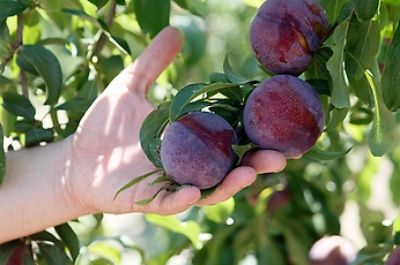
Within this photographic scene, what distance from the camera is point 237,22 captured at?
2494 millimetres

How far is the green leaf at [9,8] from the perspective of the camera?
1.11 metres

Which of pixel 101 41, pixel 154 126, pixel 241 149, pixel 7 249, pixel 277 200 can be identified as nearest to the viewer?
pixel 241 149

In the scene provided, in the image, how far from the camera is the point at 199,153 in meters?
0.87

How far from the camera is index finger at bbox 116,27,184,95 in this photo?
119 cm

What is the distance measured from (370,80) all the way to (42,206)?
1.42ft

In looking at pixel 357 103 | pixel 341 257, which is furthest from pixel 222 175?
pixel 341 257

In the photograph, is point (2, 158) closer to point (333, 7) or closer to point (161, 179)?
point (161, 179)

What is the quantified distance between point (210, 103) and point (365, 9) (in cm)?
17

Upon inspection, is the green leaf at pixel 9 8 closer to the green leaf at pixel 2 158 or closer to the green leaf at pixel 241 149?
the green leaf at pixel 2 158

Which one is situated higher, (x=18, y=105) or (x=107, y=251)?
(x=18, y=105)

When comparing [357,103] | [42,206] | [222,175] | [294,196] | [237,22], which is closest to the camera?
[222,175]

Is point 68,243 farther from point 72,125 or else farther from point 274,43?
point 274,43

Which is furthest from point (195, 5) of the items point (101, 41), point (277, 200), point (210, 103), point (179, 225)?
point (277, 200)

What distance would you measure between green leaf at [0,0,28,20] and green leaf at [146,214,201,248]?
1.36ft
